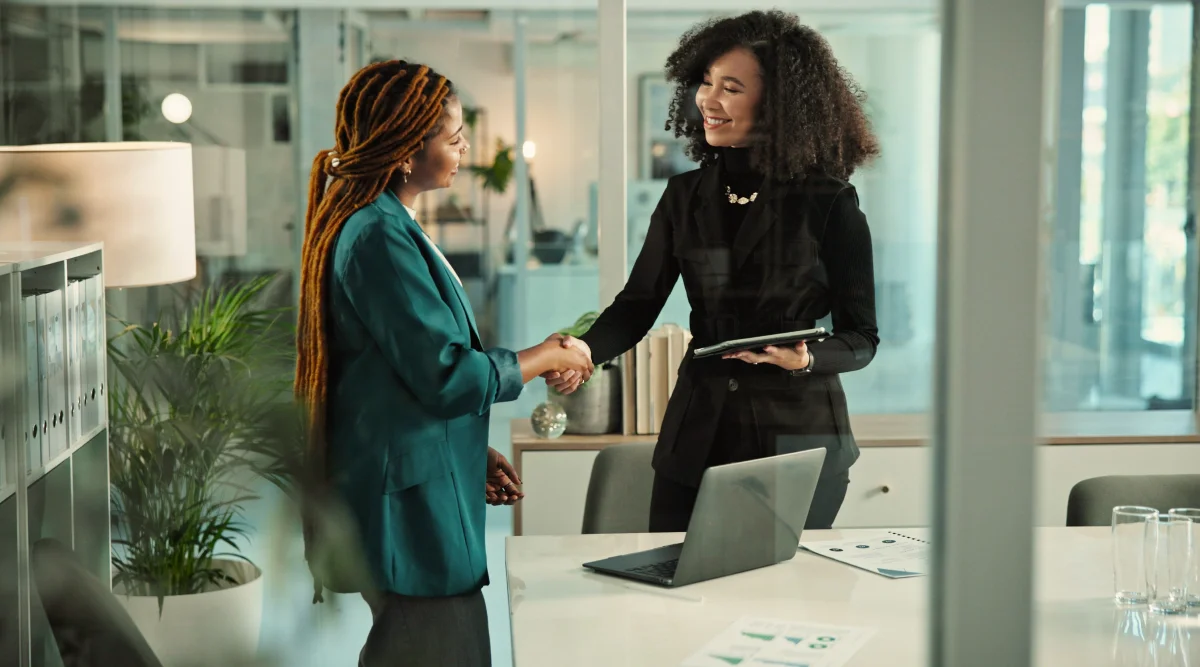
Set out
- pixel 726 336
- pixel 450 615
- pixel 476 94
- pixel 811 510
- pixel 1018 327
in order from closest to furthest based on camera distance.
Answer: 1. pixel 1018 327
2. pixel 450 615
3. pixel 476 94
4. pixel 811 510
5. pixel 726 336

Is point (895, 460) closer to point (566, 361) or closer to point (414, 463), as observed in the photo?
point (566, 361)

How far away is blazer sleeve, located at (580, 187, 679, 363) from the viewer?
5.98ft

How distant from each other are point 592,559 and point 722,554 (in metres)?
0.19

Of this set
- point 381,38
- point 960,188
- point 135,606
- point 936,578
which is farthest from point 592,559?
point 960,188

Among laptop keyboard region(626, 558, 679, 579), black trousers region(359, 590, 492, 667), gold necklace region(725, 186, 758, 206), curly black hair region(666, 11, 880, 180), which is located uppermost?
curly black hair region(666, 11, 880, 180)

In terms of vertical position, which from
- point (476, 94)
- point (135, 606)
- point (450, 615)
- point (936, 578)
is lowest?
point (450, 615)

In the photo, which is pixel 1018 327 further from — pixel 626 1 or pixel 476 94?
pixel 626 1

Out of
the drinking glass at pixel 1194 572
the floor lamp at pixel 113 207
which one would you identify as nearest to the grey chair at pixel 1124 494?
the drinking glass at pixel 1194 572

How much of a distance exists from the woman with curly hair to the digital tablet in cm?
1

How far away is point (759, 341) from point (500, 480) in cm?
51

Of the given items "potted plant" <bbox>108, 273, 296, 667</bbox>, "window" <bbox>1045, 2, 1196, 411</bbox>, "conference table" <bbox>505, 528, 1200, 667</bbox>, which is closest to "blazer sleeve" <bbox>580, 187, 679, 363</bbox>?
"conference table" <bbox>505, 528, 1200, 667</bbox>

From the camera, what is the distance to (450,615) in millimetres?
1397

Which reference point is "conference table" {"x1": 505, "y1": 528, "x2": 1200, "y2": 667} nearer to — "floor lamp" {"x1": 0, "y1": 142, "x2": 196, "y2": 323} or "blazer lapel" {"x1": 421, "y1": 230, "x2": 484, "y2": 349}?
"blazer lapel" {"x1": 421, "y1": 230, "x2": 484, "y2": 349}

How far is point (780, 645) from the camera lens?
1251 millimetres
